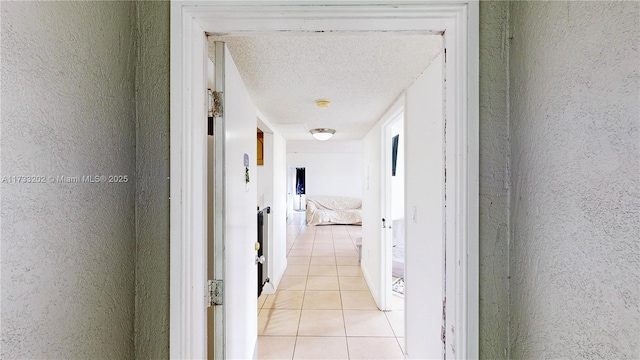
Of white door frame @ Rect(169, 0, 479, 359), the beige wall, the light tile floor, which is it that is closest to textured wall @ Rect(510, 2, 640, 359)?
the beige wall

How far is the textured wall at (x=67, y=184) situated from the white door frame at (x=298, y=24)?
0.13 meters

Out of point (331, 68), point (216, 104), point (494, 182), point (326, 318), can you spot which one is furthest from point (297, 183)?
point (494, 182)

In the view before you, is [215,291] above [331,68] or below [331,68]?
below

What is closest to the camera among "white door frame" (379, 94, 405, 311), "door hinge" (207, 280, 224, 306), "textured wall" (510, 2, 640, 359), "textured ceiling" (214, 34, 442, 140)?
"textured wall" (510, 2, 640, 359)

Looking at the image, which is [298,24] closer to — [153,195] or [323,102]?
[153,195]

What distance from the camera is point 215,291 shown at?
1.06m

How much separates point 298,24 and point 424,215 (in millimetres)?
1227

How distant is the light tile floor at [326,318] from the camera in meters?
2.40

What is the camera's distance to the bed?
28.0 ft

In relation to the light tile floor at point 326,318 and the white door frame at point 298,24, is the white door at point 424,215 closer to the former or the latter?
the white door frame at point 298,24

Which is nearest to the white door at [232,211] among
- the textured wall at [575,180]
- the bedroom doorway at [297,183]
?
the textured wall at [575,180]

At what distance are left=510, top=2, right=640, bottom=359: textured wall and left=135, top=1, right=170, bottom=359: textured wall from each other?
1.06 m

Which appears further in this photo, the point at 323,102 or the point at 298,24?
the point at 323,102

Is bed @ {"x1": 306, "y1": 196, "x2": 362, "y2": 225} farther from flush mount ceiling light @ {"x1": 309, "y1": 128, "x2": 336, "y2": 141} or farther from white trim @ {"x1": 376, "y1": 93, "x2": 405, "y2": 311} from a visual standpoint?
white trim @ {"x1": 376, "y1": 93, "x2": 405, "y2": 311}
